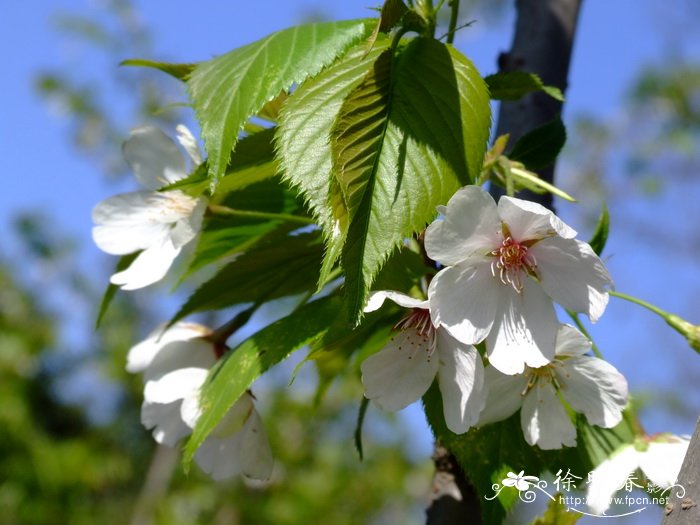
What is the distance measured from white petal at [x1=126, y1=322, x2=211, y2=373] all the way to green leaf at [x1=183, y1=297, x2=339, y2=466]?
0.16m

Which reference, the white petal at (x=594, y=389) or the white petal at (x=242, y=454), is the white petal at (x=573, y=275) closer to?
the white petal at (x=594, y=389)

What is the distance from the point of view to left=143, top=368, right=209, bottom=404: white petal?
0.92 meters

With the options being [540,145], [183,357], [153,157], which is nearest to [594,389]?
[540,145]

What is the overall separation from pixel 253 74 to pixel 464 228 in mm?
234

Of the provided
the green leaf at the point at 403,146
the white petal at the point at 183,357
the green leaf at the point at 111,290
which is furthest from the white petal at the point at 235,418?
the green leaf at the point at 403,146

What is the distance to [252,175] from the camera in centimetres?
90

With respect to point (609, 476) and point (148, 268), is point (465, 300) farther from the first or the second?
point (148, 268)

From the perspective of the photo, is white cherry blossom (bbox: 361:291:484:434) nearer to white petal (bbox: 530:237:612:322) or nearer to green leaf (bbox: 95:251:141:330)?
white petal (bbox: 530:237:612:322)

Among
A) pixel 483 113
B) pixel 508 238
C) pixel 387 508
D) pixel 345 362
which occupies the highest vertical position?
pixel 483 113

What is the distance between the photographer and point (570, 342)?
2.54 feet

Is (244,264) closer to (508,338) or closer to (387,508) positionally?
(508,338)

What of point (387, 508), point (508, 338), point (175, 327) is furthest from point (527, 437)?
point (387, 508)

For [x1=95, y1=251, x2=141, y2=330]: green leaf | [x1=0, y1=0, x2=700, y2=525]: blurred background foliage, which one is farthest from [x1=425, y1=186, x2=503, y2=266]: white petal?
[x1=0, y1=0, x2=700, y2=525]: blurred background foliage

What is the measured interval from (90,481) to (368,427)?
1.86 meters
